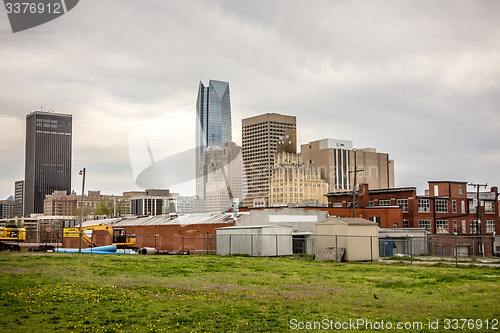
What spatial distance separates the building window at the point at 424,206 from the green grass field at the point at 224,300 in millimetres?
63212

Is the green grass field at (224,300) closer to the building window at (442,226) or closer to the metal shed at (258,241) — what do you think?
the metal shed at (258,241)

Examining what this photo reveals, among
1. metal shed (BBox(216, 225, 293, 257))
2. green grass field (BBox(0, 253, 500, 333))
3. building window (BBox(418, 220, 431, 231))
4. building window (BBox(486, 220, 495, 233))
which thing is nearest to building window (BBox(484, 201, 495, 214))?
building window (BBox(486, 220, 495, 233))

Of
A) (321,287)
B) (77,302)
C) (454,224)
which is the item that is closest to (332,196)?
(454,224)

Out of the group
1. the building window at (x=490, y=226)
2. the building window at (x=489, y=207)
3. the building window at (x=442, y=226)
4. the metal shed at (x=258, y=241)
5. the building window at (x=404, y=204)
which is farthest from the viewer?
the building window at (x=489, y=207)

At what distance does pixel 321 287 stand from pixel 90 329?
1185cm

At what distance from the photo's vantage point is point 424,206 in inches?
3561

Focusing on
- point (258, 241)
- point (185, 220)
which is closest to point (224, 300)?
point (258, 241)

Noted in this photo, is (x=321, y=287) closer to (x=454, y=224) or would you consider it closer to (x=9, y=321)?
(x=9, y=321)

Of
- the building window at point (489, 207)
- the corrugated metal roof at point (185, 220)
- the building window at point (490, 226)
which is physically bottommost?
the building window at point (490, 226)

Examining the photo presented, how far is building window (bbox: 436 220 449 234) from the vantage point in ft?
299

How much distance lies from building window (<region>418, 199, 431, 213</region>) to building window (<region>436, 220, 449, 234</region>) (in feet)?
10.8

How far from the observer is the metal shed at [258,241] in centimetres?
4916

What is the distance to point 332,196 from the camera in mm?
103562

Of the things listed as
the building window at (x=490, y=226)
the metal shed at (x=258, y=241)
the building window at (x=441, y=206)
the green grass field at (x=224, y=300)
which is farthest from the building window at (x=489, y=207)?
the green grass field at (x=224, y=300)
